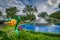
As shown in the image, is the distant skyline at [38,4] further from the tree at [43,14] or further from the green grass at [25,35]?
the green grass at [25,35]

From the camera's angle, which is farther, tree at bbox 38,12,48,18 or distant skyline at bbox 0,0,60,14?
distant skyline at bbox 0,0,60,14

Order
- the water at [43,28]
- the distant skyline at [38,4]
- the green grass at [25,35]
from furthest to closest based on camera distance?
1. the distant skyline at [38,4]
2. the water at [43,28]
3. the green grass at [25,35]

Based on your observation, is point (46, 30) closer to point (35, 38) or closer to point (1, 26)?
point (35, 38)

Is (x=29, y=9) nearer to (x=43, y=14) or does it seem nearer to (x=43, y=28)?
(x=43, y=14)

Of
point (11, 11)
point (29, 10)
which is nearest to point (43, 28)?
point (29, 10)

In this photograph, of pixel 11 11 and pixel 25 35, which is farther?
pixel 11 11

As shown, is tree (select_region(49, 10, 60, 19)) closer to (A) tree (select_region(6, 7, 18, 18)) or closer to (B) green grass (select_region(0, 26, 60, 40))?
(B) green grass (select_region(0, 26, 60, 40))

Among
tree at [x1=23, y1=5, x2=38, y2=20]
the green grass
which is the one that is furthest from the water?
tree at [x1=23, y1=5, x2=38, y2=20]

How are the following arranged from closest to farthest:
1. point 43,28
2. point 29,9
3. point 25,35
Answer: point 25,35 → point 43,28 → point 29,9

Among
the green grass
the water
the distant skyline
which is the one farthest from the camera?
the distant skyline

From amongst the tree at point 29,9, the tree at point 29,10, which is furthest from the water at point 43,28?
the tree at point 29,9

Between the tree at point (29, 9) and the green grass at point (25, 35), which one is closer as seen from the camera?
the green grass at point (25, 35)

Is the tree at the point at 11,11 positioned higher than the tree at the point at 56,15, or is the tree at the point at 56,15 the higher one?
the tree at the point at 11,11

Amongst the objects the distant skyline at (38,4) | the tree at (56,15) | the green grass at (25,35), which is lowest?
the green grass at (25,35)
